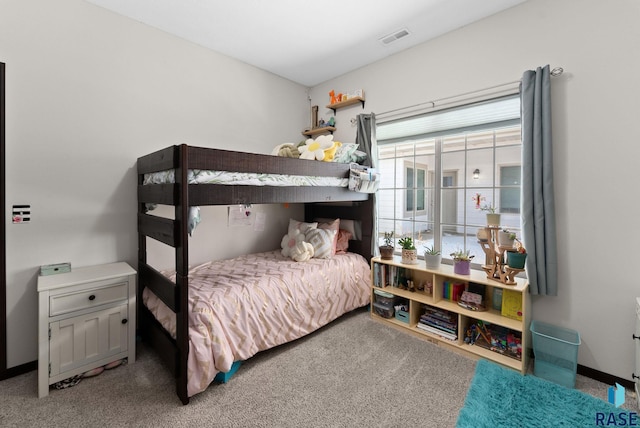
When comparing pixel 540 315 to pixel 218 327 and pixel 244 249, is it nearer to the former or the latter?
pixel 218 327

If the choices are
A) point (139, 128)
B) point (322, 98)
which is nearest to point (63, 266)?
point (139, 128)

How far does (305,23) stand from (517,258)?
2416 mm

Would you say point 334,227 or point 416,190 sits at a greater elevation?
point 416,190

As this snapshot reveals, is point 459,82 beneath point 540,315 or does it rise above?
above

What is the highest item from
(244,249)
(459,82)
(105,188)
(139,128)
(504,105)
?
(459,82)

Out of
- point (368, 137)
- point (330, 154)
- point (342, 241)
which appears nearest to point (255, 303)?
point (342, 241)

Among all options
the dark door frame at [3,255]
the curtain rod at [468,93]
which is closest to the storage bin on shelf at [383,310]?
the curtain rod at [468,93]

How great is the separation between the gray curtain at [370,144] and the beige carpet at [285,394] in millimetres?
1135

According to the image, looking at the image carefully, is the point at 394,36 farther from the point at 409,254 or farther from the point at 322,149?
the point at 409,254

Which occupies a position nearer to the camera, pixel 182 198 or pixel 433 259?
pixel 182 198

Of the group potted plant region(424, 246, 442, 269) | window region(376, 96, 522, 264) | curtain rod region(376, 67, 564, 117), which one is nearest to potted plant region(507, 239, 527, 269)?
window region(376, 96, 522, 264)

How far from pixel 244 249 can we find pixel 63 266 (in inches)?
57.1

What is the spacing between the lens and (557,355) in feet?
6.02

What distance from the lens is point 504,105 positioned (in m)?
2.21
